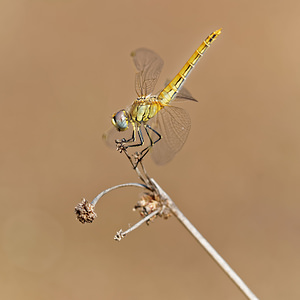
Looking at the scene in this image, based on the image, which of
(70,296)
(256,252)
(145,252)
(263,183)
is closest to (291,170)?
(263,183)

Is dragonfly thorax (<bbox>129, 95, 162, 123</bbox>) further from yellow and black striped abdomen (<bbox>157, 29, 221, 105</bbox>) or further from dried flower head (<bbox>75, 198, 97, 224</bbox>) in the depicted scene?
dried flower head (<bbox>75, 198, 97, 224</bbox>)

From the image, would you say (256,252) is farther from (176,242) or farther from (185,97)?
(185,97)

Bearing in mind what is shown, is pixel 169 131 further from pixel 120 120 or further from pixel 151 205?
pixel 151 205

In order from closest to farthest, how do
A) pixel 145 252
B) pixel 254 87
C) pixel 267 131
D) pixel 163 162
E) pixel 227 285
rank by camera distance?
pixel 163 162 → pixel 227 285 → pixel 145 252 → pixel 267 131 → pixel 254 87

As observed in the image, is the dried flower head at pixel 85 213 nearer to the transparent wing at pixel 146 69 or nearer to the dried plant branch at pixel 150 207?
the dried plant branch at pixel 150 207

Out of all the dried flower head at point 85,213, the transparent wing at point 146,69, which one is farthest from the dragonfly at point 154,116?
the dried flower head at point 85,213
